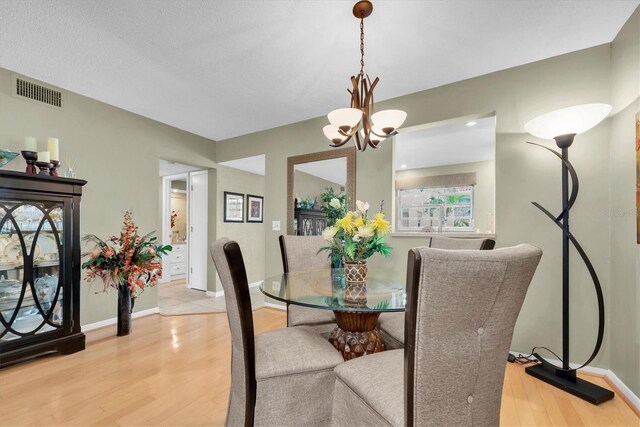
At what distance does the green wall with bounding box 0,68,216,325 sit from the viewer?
258 centimetres

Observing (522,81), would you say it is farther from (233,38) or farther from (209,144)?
(209,144)

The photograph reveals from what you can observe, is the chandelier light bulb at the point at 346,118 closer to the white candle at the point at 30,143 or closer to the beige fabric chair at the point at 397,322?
the beige fabric chair at the point at 397,322

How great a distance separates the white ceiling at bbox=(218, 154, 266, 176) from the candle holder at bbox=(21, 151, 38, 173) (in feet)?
7.46

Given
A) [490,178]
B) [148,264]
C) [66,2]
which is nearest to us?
[66,2]

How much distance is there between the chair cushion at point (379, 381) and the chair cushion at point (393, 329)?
40cm

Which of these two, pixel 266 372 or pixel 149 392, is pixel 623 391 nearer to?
pixel 266 372

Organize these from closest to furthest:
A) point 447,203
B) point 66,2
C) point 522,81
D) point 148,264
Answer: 1. point 66,2
2. point 522,81
3. point 148,264
4. point 447,203

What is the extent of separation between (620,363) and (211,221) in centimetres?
457

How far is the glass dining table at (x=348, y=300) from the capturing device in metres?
1.31

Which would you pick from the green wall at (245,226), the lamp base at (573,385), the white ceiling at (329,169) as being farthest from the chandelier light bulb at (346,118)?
the green wall at (245,226)

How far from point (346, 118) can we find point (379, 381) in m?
1.38

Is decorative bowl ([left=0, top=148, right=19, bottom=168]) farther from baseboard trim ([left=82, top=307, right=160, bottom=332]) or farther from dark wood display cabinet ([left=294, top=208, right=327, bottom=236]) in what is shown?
dark wood display cabinet ([left=294, top=208, right=327, bottom=236])

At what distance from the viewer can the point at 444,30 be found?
6.50 feet

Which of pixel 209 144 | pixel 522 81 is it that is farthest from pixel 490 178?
pixel 209 144
